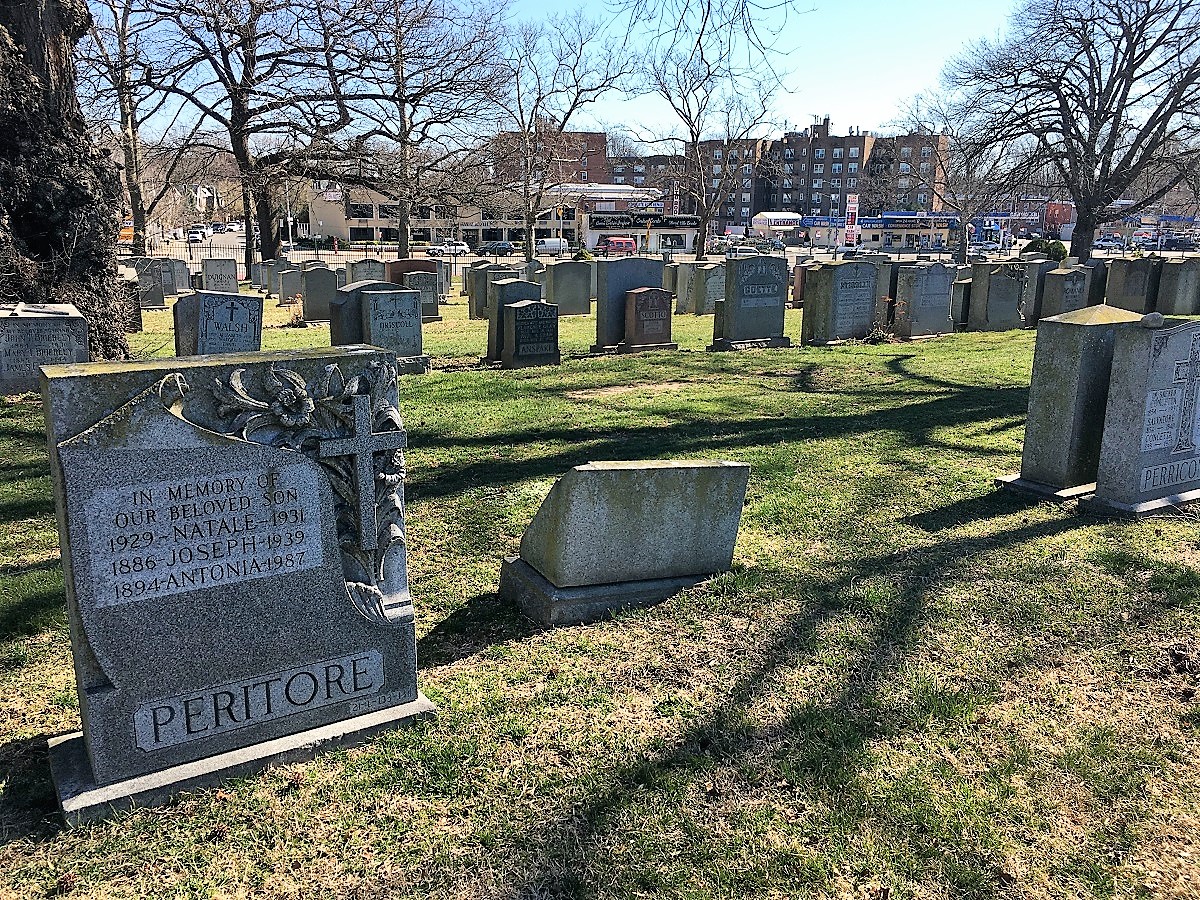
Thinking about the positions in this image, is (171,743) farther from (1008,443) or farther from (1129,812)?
(1008,443)

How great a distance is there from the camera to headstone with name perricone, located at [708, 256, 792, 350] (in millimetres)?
15461

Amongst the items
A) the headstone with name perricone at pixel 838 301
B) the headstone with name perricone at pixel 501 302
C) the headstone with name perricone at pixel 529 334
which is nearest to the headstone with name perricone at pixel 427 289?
the headstone with name perricone at pixel 501 302

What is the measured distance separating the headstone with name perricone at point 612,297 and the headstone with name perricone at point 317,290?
7.25m

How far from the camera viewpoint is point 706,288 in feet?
72.3

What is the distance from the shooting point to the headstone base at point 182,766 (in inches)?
127

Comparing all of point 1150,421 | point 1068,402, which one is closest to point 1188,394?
point 1150,421

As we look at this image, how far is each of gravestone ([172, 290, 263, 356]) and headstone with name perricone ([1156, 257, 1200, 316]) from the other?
19.3 meters

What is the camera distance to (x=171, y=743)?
3.41 metres

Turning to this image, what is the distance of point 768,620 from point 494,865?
231 cm

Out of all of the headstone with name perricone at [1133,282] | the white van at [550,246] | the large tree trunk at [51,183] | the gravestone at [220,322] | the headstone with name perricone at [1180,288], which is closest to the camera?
the gravestone at [220,322]

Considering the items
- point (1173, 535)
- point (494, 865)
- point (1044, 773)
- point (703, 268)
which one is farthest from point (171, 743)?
point (703, 268)

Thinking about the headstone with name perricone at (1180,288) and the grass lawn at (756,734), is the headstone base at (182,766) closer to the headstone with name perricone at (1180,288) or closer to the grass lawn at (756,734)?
the grass lawn at (756,734)

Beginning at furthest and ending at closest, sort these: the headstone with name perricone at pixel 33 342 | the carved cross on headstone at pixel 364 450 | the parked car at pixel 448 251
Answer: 1. the parked car at pixel 448 251
2. the headstone with name perricone at pixel 33 342
3. the carved cross on headstone at pixel 364 450

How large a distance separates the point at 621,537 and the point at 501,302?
9333mm
